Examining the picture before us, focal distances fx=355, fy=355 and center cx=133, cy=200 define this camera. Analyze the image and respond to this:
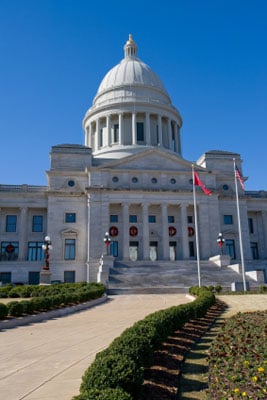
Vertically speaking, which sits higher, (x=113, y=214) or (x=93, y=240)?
(x=113, y=214)

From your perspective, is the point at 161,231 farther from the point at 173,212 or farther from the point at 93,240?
the point at 93,240

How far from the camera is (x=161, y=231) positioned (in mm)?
49688

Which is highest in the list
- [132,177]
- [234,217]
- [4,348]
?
[132,177]

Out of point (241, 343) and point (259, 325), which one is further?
point (259, 325)

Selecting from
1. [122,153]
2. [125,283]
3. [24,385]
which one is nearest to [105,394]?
[24,385]

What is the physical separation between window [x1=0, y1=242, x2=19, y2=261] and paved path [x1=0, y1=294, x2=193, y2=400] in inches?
1354

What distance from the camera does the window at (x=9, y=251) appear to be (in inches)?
1918

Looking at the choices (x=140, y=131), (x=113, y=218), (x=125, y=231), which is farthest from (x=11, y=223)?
(x=140, y=131)

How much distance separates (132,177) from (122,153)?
9.82 metres

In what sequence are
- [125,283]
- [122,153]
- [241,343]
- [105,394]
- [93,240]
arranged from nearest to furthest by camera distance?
[105,394] → [241,343] → [125,283] → [93,240] → [122,153]

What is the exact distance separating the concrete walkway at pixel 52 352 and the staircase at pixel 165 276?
1688 cm

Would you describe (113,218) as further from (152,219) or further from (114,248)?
(152,219)

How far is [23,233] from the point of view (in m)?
49.6

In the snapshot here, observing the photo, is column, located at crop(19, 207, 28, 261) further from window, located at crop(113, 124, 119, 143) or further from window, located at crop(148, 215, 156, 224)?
window, located at crop(113, 124, 119, 143)
